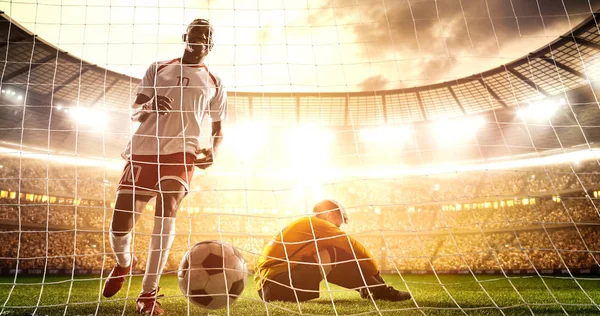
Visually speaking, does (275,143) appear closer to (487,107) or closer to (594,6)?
(487,107)

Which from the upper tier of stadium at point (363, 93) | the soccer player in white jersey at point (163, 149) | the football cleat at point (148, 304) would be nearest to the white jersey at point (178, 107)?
the soccer player in white jersey at point (163, 149)

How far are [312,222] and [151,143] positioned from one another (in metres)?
1.53

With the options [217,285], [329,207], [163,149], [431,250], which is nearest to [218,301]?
[217,285]

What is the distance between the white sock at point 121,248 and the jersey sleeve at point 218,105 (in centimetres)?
125

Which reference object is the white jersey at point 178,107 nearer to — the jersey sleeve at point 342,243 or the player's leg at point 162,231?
the player's leg at point 162,231

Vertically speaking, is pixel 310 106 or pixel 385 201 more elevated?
pixel 310 106

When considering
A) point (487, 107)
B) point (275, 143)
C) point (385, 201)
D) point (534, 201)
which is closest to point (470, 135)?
point (487, 107)

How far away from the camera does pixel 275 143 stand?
17.3 meters

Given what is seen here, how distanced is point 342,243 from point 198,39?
2.17 metres

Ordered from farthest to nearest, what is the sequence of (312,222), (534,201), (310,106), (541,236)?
(310,106) < (534,201) < (541,236) < (312,222)

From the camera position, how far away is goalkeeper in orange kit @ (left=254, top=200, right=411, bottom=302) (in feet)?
10.5

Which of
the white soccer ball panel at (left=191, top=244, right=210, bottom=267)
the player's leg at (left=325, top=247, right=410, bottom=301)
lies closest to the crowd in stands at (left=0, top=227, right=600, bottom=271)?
the player's leg at (left=325, top=247, right=410, bottom=301)

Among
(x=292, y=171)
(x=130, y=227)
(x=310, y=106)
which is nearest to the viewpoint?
(x=130, y=227)

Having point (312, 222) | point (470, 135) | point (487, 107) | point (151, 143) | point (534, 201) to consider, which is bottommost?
point (534, 201)
